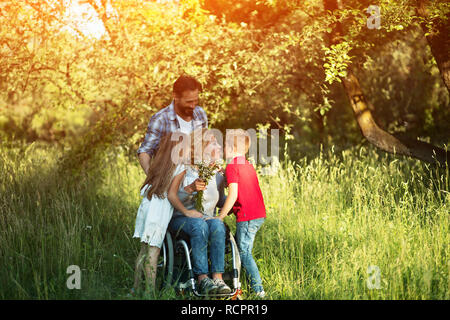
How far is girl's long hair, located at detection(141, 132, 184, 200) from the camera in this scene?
4129mm

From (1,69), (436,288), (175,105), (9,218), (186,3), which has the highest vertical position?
(186,3)

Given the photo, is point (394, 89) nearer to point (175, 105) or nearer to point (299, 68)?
point (299, 68)

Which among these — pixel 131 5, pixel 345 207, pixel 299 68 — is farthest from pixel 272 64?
pixel 345 207

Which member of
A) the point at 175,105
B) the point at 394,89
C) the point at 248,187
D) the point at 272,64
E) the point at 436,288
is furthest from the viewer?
the point at 394,89

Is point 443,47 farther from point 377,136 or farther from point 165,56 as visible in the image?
point 165,56

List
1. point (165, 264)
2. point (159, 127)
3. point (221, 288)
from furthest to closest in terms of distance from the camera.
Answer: point (159, 127)
point (165, 264)
point (221, 288)

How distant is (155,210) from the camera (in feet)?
13.4

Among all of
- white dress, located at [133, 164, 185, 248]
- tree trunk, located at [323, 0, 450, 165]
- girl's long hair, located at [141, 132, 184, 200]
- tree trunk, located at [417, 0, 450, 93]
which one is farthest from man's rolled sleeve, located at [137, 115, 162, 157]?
tree trunk, located at [417, 0, 450, 93]

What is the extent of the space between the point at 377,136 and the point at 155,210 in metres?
4.04

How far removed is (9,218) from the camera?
525 centimetres

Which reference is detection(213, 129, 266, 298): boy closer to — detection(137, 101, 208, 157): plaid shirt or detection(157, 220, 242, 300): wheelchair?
detection(157, 220, 242, 300): wheelchair

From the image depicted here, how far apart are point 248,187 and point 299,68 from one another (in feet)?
15.7

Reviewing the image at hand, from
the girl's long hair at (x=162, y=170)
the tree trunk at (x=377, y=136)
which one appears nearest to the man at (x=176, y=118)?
the girl's long hair at (x=162, y=170)

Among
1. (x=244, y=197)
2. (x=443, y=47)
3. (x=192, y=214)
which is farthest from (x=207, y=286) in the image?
(x=443, y=47)
